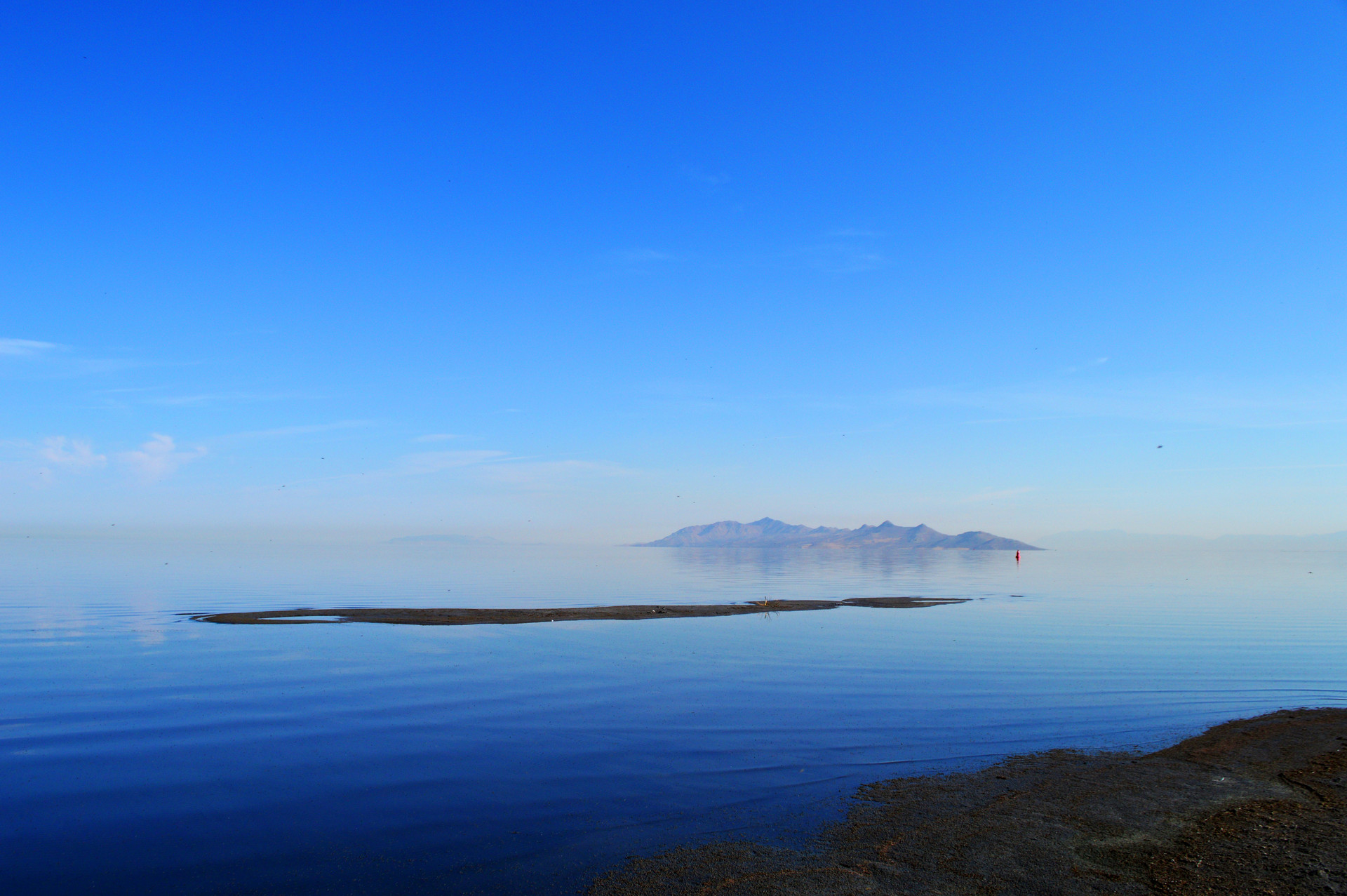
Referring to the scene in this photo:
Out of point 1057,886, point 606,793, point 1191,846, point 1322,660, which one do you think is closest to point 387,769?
point 606,793

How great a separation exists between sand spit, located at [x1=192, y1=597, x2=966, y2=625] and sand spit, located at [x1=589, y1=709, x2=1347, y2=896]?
38974mm

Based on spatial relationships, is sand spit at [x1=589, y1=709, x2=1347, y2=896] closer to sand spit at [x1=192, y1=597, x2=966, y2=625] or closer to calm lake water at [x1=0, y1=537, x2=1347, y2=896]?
calm lake water at [x1=0, y1=537, x2=1347, y2=896]

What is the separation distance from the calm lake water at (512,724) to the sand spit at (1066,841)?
1145 millimetres

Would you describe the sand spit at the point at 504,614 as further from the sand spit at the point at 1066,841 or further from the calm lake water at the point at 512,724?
the sand spit at the point at 1066,841

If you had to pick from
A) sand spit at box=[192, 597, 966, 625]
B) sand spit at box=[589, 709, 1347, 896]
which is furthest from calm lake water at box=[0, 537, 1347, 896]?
sand spit at box=[192, 597, 966, 625]

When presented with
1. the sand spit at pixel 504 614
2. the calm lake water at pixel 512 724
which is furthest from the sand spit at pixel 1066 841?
the sand spit at pixel 504 614

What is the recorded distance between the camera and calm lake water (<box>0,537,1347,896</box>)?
13555 mm

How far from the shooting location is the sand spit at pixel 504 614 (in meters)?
50.2

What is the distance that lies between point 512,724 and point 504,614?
3273cm

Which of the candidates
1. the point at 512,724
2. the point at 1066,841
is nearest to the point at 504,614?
the point at 512,724

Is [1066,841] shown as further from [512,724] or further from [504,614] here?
[504,614]

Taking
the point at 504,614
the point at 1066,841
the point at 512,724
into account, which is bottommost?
the point at 512,724

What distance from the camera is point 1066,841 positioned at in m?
13.5

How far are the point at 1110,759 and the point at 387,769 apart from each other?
18003 mm
